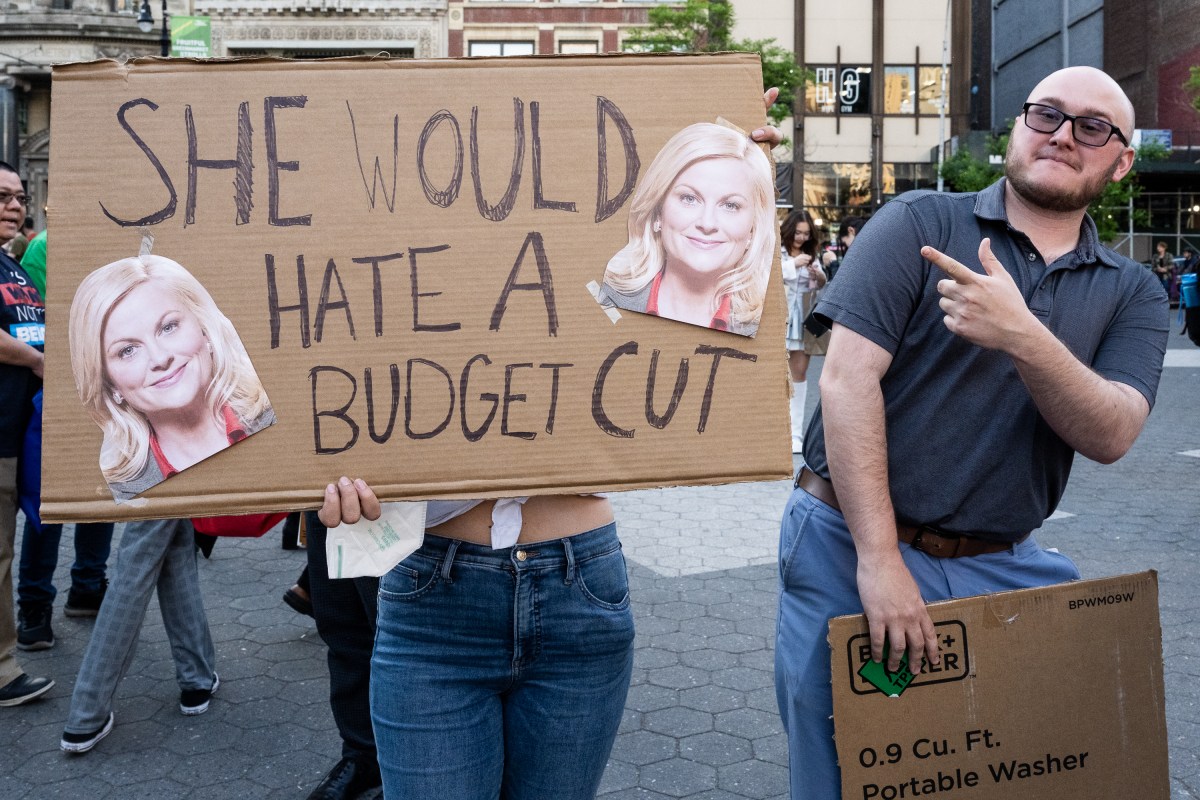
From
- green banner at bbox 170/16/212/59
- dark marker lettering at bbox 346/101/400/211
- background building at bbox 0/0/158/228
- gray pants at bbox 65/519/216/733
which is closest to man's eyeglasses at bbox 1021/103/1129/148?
dark marker lettering at bbox 346/101/400/211

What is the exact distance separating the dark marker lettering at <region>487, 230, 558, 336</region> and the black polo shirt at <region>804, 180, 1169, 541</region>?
0.60 m

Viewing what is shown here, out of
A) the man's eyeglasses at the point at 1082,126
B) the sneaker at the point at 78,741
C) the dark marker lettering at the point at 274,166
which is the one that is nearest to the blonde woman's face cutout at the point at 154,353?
the dark marker lettering at the point at 274,166

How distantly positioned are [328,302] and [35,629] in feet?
Result: 11.9

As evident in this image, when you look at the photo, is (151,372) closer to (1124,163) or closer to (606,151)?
(606,151)

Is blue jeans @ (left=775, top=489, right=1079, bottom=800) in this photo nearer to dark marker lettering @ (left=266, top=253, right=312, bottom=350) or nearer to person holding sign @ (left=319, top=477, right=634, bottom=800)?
person holding sign @ (left=319, top=477, right=634, bottom=800)

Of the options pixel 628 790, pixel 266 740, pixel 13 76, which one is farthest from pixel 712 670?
pixel 13 76

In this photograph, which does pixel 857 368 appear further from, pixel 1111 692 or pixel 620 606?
pixel 1111 692

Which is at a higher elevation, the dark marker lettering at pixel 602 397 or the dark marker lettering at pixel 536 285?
the dark marker lettering at pixel 536 285

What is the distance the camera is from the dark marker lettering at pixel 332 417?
6.11 ft

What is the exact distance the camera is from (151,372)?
1.84m

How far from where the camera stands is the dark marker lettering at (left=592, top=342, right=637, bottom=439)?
1901mm

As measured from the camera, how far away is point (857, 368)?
212 cm

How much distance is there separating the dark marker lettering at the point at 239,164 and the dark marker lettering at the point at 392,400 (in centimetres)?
35

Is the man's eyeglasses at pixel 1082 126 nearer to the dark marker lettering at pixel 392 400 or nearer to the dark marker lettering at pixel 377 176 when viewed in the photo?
the dark marker lettering at pixel 377 176
